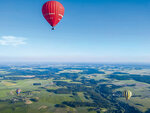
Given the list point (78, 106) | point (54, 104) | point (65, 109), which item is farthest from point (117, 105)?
point (54, 104)

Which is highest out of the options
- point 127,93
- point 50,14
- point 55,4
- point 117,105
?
point 55,4

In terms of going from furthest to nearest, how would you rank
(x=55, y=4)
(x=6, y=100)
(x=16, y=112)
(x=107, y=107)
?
1. (x=6, y=100)
2. (x=107, y=107)
3. (x=16, y=112)
4. (x=55, y=4)

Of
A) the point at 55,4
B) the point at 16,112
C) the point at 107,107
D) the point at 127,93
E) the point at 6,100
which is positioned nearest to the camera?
the point at 55,4

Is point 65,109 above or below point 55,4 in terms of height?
below

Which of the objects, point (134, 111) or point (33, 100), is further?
point (33, 100)

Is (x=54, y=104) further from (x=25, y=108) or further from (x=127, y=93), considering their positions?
(x=127, y=93)
